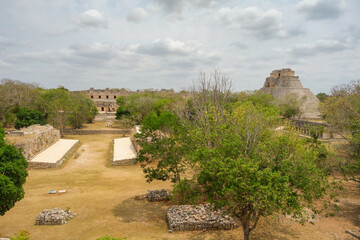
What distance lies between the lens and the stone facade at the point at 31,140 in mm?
20141

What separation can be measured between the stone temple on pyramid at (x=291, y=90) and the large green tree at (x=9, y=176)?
3864cm

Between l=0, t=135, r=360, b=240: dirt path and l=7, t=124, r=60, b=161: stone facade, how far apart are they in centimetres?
266

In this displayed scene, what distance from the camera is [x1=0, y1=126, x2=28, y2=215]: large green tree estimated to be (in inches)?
317

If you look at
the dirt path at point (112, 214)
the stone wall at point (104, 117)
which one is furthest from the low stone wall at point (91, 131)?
the dirt path at point (112, 214)

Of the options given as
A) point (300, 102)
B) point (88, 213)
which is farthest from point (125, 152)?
point (300, 102)

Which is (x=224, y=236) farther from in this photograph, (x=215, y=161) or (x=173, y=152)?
(x=173, y=152)

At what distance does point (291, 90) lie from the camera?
42594mm

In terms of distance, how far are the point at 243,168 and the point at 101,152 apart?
21.9m

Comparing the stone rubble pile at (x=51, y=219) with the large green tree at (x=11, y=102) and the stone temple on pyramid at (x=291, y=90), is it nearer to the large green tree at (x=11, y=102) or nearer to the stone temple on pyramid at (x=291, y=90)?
the large green tree at (x=11, y=102)

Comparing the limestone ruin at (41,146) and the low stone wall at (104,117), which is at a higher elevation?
the low stone wall at (104,117)

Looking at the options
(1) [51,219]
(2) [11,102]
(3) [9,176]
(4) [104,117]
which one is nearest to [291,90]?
(4) [104,117]

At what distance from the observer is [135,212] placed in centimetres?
1141

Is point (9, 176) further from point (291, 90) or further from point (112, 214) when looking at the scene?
point (291, 90)

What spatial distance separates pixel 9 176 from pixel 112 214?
4.64 m
